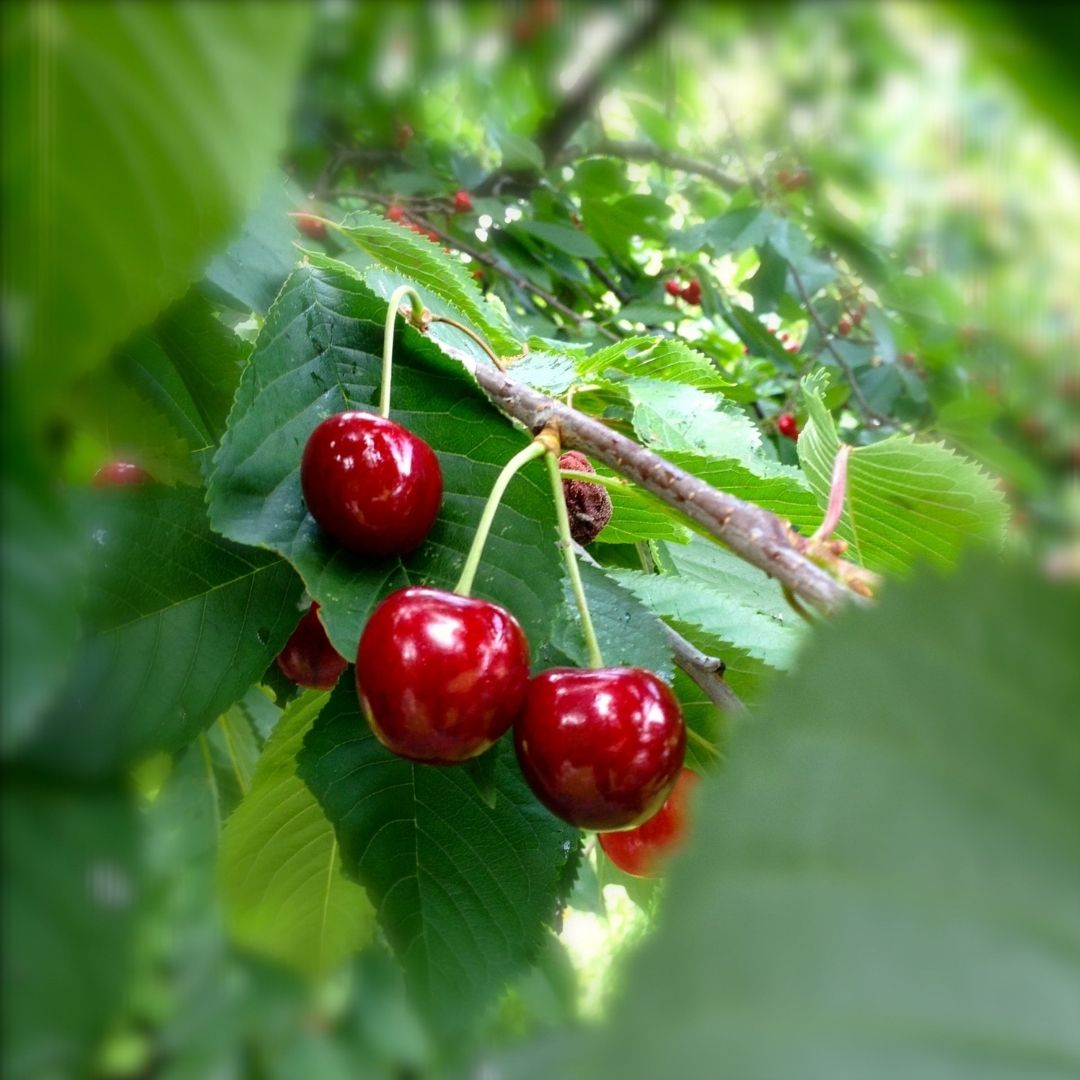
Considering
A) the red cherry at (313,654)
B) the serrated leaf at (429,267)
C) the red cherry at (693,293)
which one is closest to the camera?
the red cherry at (313,654)

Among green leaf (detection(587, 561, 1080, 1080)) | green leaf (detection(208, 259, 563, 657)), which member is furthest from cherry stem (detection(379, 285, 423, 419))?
green leaf (detection(587, 561, 1080, 1080))

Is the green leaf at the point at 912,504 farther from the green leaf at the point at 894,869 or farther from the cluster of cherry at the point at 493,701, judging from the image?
the green leaf at the point at 894,869

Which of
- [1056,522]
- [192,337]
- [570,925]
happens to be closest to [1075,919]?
[1056,522]

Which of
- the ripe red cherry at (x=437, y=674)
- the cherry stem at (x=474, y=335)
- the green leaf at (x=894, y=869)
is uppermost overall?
the green leaf at (x=894, y=869)

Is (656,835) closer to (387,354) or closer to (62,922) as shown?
(387,354)

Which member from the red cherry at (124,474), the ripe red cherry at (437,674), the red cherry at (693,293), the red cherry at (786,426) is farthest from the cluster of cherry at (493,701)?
the red cherry at (693,293)

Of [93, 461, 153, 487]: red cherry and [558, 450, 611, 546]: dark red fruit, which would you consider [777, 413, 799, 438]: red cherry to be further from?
[93, 461, 153, 487]: red cherry

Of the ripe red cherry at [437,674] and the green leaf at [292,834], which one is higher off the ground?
the ripe red cherry at [437,674]

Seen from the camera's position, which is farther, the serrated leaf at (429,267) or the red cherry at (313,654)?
the serrated leaf at (429,267)
